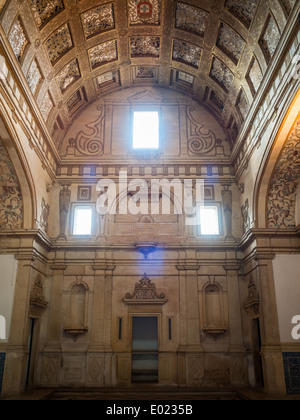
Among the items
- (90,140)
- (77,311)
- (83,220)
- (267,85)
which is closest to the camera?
(267,85)

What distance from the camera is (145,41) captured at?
1480 cm

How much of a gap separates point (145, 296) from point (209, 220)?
3.94 m

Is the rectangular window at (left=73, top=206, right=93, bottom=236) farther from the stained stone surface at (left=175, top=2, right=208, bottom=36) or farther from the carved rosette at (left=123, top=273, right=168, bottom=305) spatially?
the stained stone surface at (left=175, top=2, right=208, bottom=36)

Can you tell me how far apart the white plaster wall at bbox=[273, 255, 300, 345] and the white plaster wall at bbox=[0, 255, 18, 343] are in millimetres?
8296

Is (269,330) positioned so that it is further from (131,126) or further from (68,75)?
(68,75)

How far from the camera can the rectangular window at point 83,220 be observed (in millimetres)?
15400

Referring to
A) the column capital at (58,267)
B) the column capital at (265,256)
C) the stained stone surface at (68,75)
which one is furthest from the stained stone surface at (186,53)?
the column capital at (58,267)

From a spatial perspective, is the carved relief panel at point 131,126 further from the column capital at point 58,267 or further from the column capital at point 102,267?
the column capital at point 58,267

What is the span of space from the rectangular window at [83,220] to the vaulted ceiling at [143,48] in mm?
3087

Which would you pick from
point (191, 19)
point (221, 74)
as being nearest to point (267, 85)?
point (221, 74)

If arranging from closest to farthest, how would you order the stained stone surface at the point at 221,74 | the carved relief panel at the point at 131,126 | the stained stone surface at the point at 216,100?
the stained stone surface at the point at 221,74, the stained stone surface at the point at 216,100, the carved relief panel at the point at 131,126

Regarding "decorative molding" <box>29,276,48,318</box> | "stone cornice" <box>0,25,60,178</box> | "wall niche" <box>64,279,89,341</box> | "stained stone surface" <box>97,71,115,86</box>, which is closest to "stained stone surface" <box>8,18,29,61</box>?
"stone cornice" <box>0,25,60,178</box>

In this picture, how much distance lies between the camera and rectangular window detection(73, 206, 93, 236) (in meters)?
15.4

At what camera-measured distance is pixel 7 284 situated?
12.4 m
